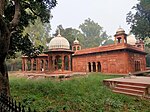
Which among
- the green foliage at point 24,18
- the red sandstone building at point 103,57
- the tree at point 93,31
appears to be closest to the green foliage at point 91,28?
the tree at point 93,31

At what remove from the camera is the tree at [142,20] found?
25119mm

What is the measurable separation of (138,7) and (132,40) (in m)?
10.0

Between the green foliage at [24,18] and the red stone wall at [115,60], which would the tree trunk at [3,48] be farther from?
the red stone wall at [115,60]

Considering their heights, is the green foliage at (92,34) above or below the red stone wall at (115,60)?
above

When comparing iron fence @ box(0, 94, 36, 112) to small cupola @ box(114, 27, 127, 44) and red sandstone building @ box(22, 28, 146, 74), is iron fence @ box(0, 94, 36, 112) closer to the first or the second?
red sandstone building @ box(22, 28, 146, 74)

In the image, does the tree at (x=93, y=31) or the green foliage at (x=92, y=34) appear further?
the tree at (x=93, y=31)

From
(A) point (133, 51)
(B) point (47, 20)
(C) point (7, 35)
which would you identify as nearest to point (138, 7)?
(A) point (133, 51)

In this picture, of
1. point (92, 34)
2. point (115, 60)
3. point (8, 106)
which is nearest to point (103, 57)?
point (115, 60)

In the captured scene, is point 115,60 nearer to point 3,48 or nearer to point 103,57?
point 103,57

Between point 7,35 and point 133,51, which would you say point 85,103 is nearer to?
point 7,35

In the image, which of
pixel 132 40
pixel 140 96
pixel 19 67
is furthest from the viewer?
pixel 19 67

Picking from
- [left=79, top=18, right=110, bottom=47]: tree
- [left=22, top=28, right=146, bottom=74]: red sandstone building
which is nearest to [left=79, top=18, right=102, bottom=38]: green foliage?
[left=79, top=18, right=110, bottom=47]: tree

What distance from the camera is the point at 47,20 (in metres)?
12.5

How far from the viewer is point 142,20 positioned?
1016 inches
